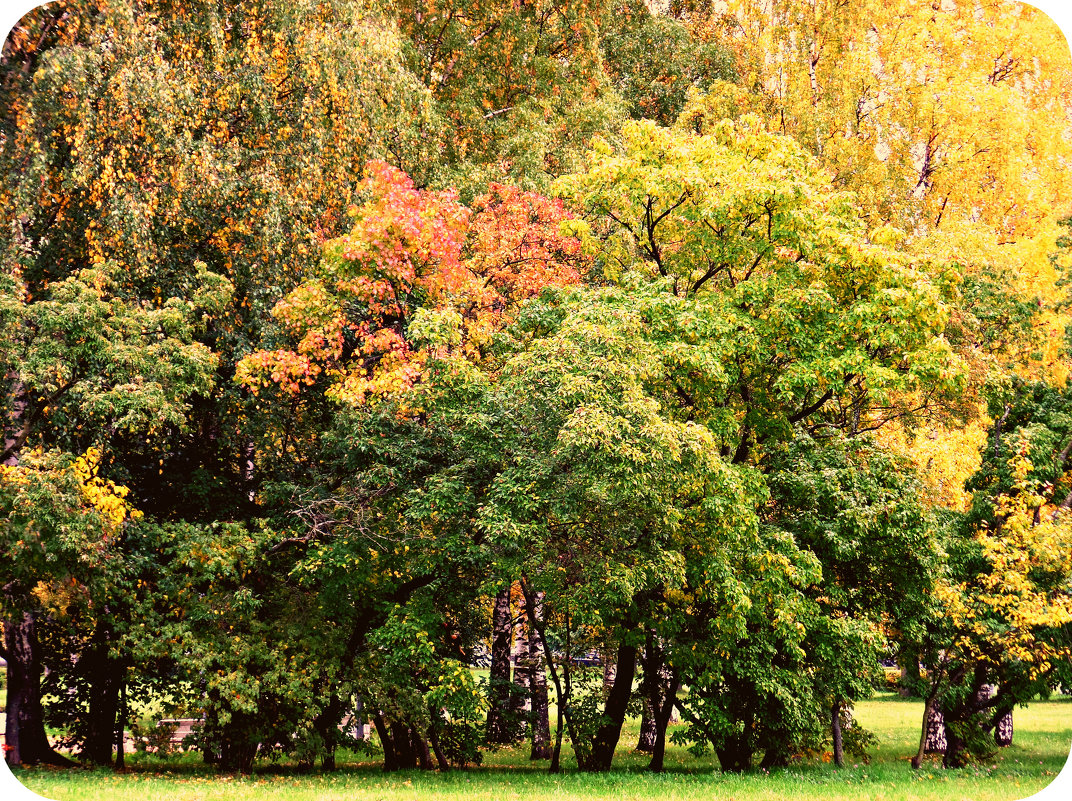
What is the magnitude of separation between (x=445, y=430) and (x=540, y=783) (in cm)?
577

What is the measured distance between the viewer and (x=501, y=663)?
66.7ft

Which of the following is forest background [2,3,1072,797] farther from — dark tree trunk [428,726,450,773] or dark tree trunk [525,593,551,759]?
dark tree trunk [525,593,551,759]

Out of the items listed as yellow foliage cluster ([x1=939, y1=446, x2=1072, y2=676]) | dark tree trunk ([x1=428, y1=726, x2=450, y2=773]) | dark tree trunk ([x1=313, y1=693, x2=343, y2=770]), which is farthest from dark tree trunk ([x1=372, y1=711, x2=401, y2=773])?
yellow foliage cluster ([x1=939, y1=446, x2=1072, y2=676])

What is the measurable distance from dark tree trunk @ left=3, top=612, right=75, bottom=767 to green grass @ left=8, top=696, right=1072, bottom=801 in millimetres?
1206

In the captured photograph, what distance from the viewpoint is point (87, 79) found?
13.3m

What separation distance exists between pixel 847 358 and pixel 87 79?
1283cm

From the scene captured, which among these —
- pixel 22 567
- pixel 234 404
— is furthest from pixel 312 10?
pixel 22 567

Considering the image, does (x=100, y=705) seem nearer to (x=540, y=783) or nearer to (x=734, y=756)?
(x=540, y=783)

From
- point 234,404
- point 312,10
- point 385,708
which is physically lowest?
point 385,708

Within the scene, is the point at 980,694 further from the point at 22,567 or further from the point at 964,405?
the point at 22,567

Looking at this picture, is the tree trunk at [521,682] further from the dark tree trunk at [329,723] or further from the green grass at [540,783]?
the dark tree trunk at [329,723]

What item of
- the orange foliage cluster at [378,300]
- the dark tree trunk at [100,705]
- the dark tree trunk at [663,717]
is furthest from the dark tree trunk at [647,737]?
the dark tree trunk at [100,705]

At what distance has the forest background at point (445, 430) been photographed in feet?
42.9

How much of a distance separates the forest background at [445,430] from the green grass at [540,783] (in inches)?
41.1
